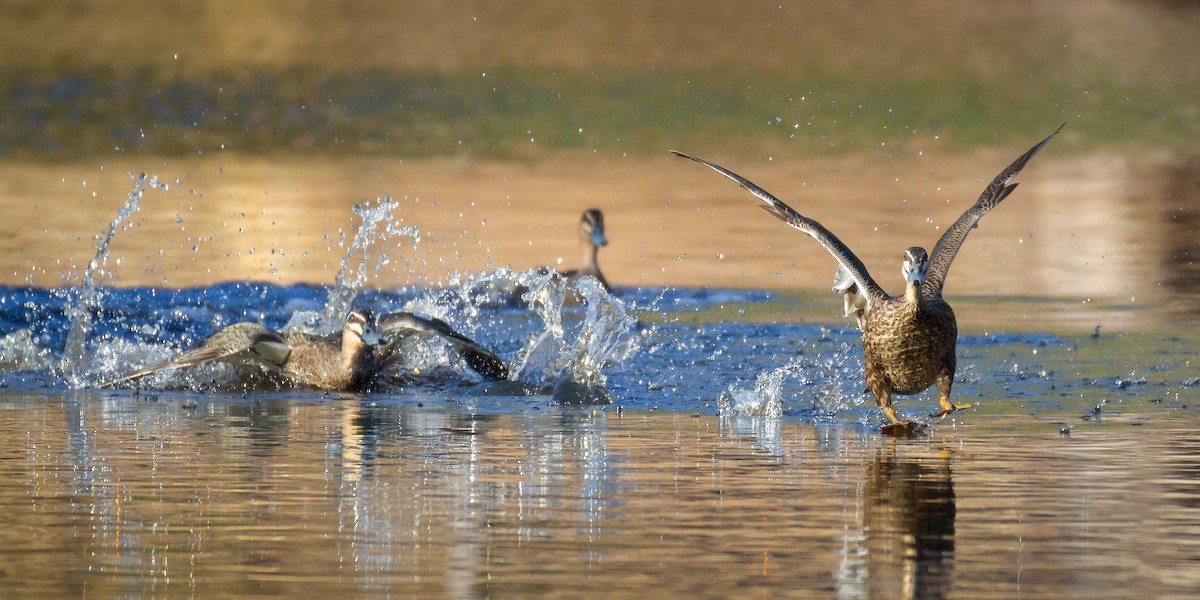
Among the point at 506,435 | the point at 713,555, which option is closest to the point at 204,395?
the point at 506,435

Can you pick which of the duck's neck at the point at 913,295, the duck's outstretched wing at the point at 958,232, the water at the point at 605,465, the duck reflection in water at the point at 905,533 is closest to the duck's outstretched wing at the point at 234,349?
the water at the point at 605,465

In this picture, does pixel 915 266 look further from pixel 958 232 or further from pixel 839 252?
pixel 958 232

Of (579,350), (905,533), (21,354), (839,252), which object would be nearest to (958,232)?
(839,252)

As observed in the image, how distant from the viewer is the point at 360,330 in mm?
14477

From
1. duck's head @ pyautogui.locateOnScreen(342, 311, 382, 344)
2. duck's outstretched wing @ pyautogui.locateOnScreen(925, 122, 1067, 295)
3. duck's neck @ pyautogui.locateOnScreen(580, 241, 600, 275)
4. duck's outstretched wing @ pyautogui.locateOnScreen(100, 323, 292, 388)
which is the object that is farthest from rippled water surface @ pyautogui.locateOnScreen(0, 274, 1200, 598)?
duck's neck @ pyautogui.locateOnScreen(580, 241, 600, 275)

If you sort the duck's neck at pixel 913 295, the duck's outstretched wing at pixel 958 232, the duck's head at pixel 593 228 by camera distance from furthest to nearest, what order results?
1. the duck's head at pixel 593 228
2. the duck's outstretched wing at pixel 958 232
3. the duck's neck at pixel 913 295

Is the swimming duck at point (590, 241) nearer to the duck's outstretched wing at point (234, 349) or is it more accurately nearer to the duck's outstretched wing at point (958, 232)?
the duck's outstretched wing at point (234, 349)

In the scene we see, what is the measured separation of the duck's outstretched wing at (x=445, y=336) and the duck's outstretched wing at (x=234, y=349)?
2.46 feet

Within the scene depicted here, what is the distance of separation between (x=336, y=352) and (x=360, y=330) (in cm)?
37

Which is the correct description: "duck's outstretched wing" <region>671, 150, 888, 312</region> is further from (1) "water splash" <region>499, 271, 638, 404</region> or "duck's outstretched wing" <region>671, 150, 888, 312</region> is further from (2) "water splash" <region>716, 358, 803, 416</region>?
(1) "water splash" <region>499, 271, 638, 404</region>

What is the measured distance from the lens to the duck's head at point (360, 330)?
14.4 m

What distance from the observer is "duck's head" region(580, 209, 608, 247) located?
21397 millimetres

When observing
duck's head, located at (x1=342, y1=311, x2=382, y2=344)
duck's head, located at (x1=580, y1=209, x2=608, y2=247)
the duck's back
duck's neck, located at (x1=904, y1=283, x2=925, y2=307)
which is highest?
duck's head, located at (x1=580, y1=209, x2=608, y2=247)

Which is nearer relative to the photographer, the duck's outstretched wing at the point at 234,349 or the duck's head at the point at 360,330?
the duck's outstretched wing at the point at 234,349
